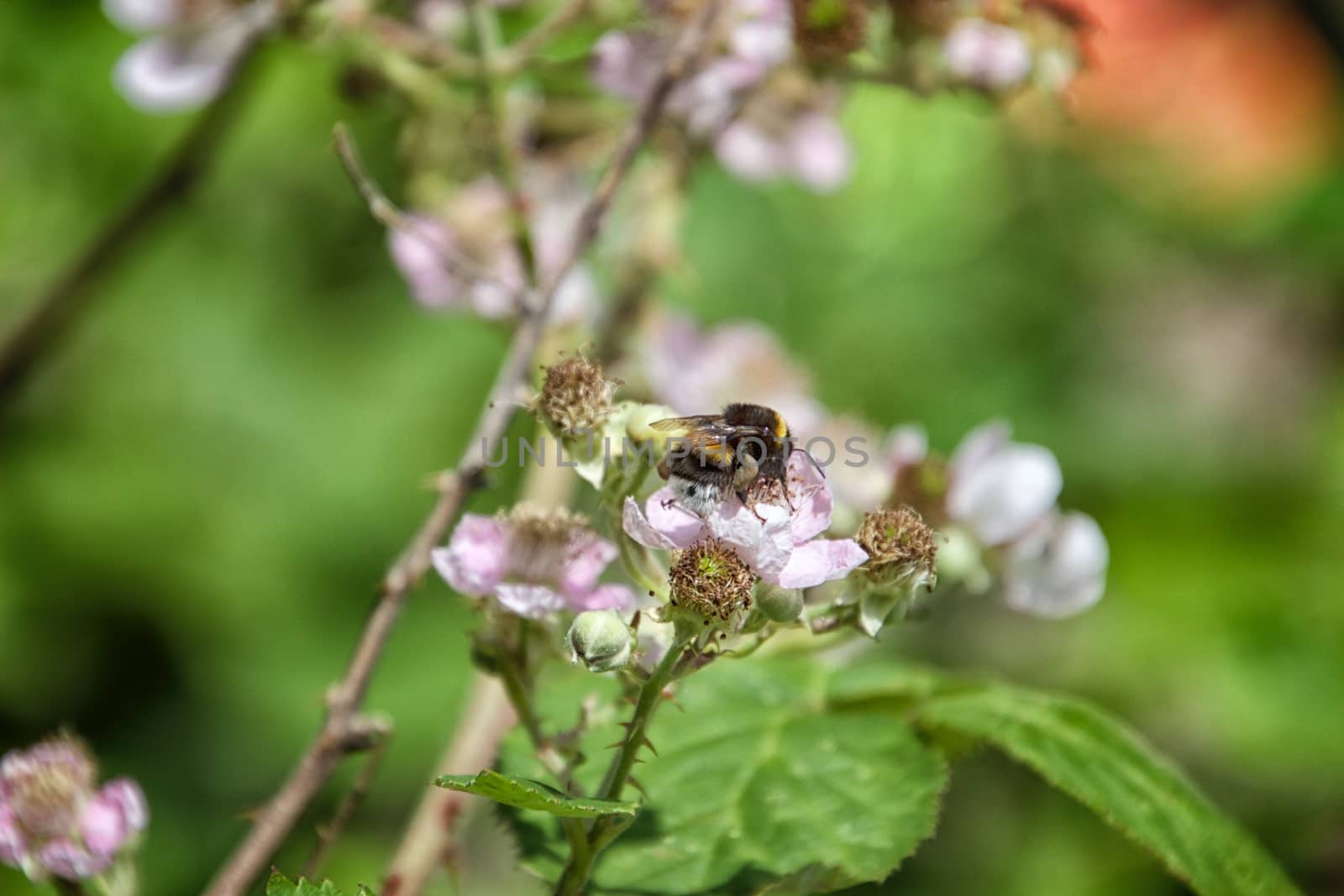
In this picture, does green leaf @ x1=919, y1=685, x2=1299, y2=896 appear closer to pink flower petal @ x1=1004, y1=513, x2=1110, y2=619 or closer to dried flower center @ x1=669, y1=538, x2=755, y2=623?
pink flower petal @ x1=1004, y1=513, x2=1110, y2=619

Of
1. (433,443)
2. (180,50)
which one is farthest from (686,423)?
(433,443)

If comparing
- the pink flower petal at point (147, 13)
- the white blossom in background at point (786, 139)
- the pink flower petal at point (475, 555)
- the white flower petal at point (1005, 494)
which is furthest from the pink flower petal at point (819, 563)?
the pink flower petal at point (147, 13)

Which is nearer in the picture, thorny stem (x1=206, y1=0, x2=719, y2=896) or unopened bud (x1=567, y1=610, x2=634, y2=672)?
unopened bud (x1=567, y1=610, x2=634, y2=672)

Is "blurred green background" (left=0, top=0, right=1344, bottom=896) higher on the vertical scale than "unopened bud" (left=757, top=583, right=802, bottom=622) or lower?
lower

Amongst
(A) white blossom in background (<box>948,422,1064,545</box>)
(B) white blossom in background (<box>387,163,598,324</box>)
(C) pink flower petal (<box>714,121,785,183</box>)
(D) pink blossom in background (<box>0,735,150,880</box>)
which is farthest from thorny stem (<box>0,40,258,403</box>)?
(A) white blossom in background (<box>948,422,1064,545</box>)

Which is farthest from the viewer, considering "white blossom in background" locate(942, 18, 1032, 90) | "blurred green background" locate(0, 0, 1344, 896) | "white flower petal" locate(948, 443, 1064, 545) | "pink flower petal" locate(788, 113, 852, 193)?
"blurred green background" locate(0, 0, 1344, 896)

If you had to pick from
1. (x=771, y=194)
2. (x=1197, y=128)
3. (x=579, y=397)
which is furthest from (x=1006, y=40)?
(x=1197, y=128)
